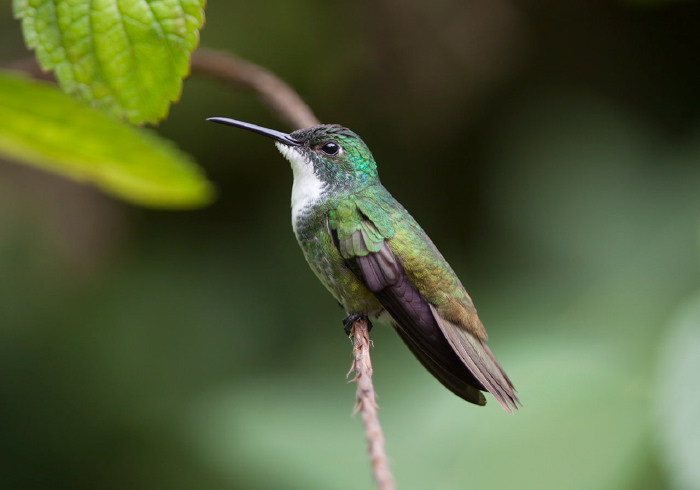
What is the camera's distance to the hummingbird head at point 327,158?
9.54 ft

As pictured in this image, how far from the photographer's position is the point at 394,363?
171 inches

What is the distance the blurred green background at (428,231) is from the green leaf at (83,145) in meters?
2.33

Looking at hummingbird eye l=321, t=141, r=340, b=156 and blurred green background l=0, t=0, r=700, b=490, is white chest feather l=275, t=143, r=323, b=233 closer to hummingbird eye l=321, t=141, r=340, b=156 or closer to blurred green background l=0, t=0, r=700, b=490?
hummingbird eye l=321, t=141, r=340, b=156

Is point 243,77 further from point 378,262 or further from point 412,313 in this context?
point 412,313

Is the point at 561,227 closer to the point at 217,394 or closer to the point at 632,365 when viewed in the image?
the point at 632,365

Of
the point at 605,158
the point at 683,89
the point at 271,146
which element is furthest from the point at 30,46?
the point at 683,89

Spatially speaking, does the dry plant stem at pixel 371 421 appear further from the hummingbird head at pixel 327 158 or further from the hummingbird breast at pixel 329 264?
the hummingbird head at pixel 327 158

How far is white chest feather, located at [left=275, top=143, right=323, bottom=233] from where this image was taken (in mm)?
2859

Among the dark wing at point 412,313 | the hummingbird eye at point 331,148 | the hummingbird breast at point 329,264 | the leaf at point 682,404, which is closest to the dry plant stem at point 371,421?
the dark wing at point 412,313

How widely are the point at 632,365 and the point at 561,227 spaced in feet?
4.07

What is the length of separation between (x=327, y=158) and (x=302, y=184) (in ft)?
0.46

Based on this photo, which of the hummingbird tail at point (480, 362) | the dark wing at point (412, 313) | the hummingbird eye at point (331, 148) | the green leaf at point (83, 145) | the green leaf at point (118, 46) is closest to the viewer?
the green leaf at point (83, 145)

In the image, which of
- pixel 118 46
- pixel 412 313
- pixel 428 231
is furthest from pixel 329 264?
pixel 428 231

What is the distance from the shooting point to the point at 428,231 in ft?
16.2
